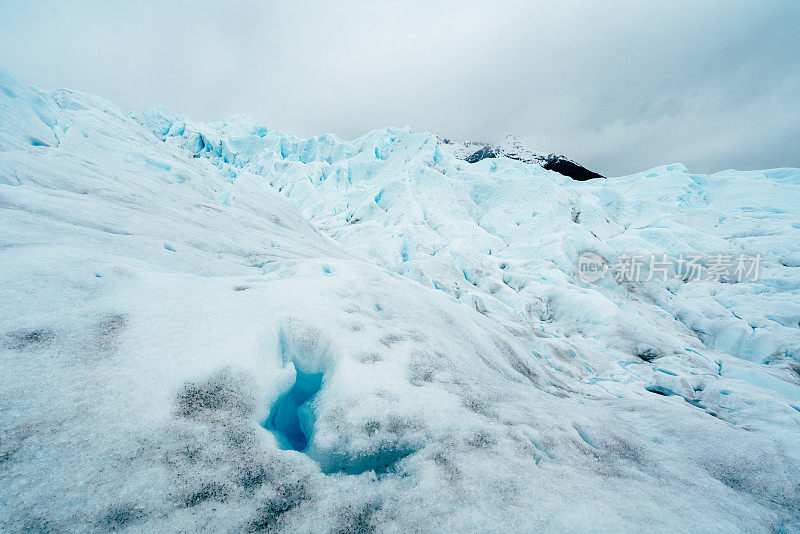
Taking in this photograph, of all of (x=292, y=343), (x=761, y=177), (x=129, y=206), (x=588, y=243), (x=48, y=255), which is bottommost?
(x=292, y=343)

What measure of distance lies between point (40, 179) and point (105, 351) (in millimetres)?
5996

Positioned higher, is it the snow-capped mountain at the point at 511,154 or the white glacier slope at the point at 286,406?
the snow-capped mountain at the point at 511,154

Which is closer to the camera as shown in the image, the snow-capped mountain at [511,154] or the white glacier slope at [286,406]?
the white glacier slope at [286,406]

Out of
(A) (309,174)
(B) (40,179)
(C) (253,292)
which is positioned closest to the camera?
(C) (253,292)

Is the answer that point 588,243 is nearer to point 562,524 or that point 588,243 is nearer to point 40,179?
point 562,524

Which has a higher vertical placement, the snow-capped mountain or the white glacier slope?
the snow-capped mountain

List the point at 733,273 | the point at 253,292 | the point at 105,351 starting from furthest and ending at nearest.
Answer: the point at 733,273 < the point at 253,292 < the point at 105,351

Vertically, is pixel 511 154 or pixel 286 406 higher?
pixel 511 154

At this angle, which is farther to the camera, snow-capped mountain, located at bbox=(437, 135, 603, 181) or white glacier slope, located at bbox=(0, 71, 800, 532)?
snow-capped mountain, located at bbox=(437, 135, 603, 181)

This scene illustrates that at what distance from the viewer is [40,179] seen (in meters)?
5.93

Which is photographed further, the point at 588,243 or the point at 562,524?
the point at 588,243

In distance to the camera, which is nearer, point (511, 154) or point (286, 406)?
point (286, 406)

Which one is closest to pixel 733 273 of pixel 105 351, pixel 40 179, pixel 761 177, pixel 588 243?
pixel 588 243

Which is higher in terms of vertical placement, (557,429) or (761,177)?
(761,177)
